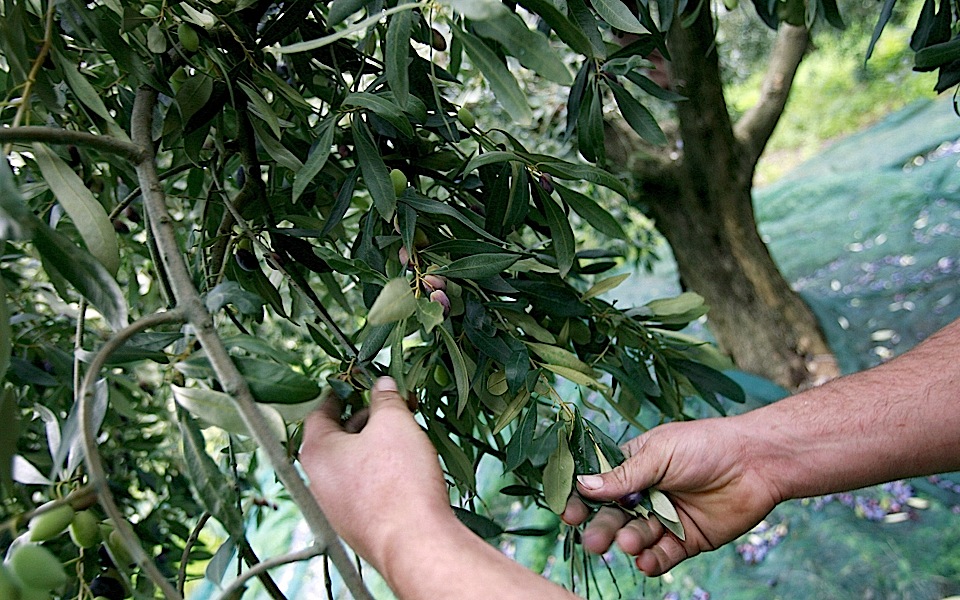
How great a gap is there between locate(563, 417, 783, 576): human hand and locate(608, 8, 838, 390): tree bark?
1.40 m

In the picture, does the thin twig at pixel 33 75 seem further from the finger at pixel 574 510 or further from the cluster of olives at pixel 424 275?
the finger at pixel 574 510

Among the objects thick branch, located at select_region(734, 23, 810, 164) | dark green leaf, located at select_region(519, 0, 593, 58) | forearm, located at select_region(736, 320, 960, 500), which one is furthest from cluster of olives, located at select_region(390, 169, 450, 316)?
thick branch, located at select_region(734, 23, 810, 164)

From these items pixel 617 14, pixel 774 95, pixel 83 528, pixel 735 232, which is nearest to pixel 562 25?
pixel 617 14

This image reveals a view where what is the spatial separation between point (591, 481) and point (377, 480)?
24 centimetres

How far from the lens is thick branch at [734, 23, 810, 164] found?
241 cm

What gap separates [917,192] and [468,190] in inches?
118

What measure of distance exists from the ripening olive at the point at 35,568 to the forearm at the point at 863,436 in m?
0.75

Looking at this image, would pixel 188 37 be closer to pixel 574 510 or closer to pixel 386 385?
pixel 386 385

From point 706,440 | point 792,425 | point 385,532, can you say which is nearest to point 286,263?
point 385,532

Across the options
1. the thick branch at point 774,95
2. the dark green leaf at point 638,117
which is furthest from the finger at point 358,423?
the thick branch at point 774,95

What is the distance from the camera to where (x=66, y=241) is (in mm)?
529

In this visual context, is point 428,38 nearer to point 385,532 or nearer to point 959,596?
point 385,532

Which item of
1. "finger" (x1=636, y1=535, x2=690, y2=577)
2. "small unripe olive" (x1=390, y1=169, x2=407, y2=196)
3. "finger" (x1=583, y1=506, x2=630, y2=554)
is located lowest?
"finger" (x1=636, y1=535, x2=690, y2=577)

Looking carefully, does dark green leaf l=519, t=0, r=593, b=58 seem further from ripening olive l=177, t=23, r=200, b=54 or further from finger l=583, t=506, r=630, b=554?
finger l=583, t=506, r=630, b=554
